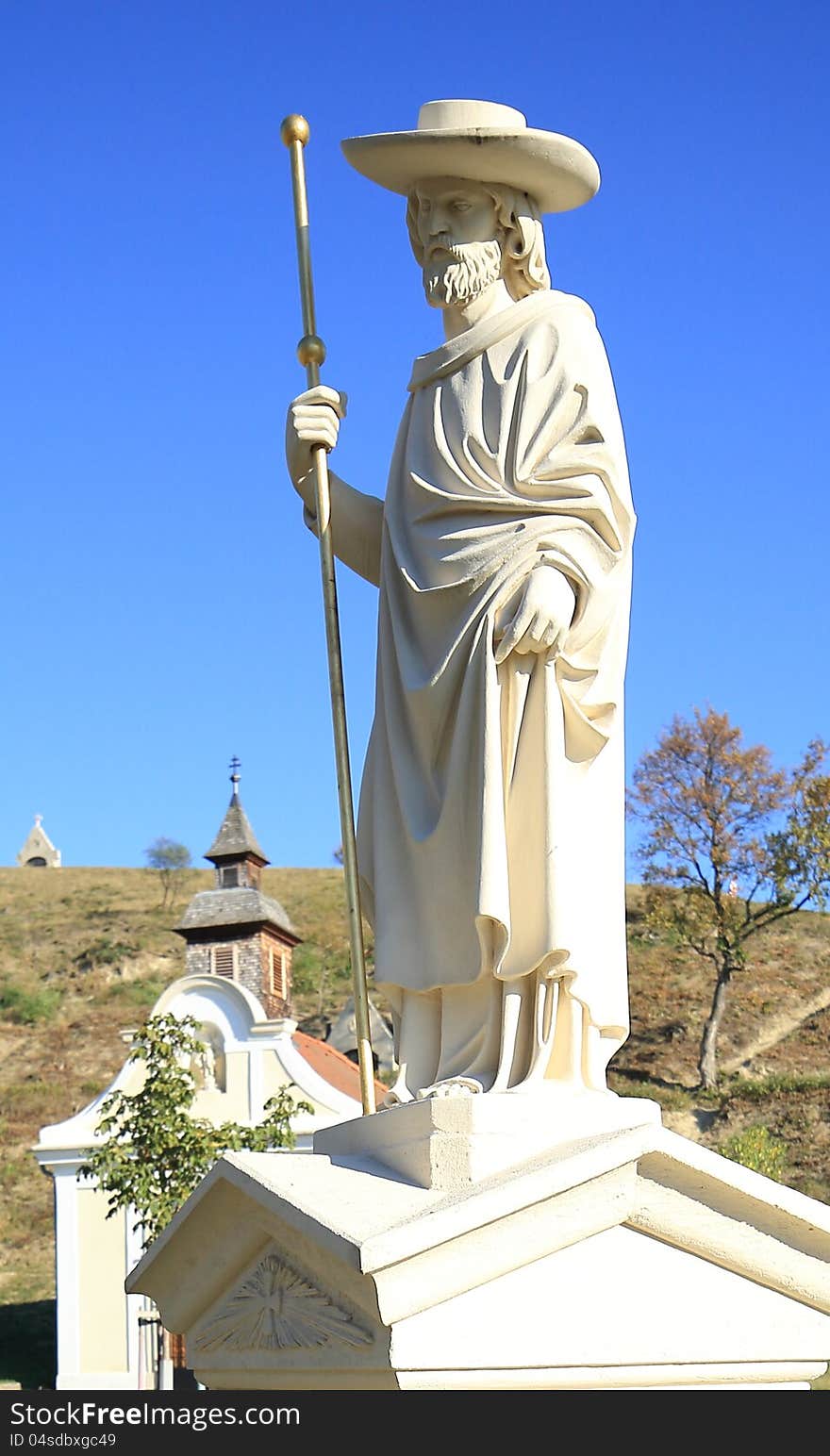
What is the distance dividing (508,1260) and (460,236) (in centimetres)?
294

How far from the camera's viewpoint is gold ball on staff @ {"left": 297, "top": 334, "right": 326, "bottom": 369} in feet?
17.9

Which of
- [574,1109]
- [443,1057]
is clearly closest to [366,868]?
[443,1057]

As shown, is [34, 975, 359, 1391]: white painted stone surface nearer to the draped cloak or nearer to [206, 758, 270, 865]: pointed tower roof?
[206, 758, 270, 865]: pointed tower roof

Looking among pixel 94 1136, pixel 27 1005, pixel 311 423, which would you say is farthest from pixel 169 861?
pixel 311 423

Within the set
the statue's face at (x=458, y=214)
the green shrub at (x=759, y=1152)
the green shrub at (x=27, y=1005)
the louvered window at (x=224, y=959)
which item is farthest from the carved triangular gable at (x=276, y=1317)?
the green shrub at (x=27, y=1005)

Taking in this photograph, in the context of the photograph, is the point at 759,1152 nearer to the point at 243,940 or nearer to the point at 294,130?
the point at 243,940

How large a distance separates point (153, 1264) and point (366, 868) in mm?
1217

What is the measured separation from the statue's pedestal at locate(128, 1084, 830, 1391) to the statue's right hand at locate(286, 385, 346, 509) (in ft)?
6.82

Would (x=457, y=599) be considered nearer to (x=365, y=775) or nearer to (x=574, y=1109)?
(x=365, y=775)

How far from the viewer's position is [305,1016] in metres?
56.2

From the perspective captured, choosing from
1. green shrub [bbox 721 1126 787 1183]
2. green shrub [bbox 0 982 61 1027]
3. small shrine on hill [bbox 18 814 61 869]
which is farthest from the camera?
small shrine on hill [bbox 18 814 61 869]

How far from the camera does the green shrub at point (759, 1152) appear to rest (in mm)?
30987

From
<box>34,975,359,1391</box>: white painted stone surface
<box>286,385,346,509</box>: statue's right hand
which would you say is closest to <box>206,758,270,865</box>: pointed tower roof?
<box>34,975,359,1391</box>: white painted stone surface

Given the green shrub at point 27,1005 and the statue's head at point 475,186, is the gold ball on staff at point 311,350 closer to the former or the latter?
the statue's head at point 475,186
